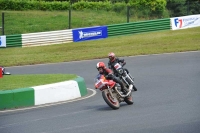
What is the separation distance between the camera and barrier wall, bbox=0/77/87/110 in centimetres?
1265

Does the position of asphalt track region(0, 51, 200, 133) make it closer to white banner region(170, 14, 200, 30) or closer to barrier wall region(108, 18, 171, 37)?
barrier wall region(108, 18, 171, 37)

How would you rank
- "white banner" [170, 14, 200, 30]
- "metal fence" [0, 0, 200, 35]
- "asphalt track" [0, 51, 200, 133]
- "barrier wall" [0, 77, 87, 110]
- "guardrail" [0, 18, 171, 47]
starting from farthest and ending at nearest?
1. "metal fence" [0, 0, 200, 35]
2. "white banner" [170, 14, 200, 30]
3. "guardrail" [0, 18, 171, 47]
4. "barrier wall" [0, 77, 87, 110]
5. "asphalt track" [0, 51, 200, 133]

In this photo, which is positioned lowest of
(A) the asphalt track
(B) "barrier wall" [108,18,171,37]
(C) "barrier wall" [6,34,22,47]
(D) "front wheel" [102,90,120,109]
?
(A) the asphalt track

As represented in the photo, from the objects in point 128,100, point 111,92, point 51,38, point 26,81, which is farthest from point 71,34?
point 111,92

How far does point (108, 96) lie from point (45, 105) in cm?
170

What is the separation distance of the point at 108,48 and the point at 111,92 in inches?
715

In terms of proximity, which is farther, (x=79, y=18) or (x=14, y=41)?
(x=79, y=18)

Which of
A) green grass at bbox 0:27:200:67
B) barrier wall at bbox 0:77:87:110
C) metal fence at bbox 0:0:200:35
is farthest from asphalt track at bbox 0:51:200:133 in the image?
metal fence at bbox 0:0:200:35

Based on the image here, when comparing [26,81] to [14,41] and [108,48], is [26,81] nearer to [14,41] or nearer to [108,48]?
[108,48]

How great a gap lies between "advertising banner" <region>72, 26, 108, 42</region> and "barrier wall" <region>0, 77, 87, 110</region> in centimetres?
1834

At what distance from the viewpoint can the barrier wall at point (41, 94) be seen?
12.6m

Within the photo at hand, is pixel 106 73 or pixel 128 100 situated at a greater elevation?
pixel 106 73

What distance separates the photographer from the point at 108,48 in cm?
3070

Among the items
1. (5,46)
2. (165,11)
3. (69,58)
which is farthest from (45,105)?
(165,11)
